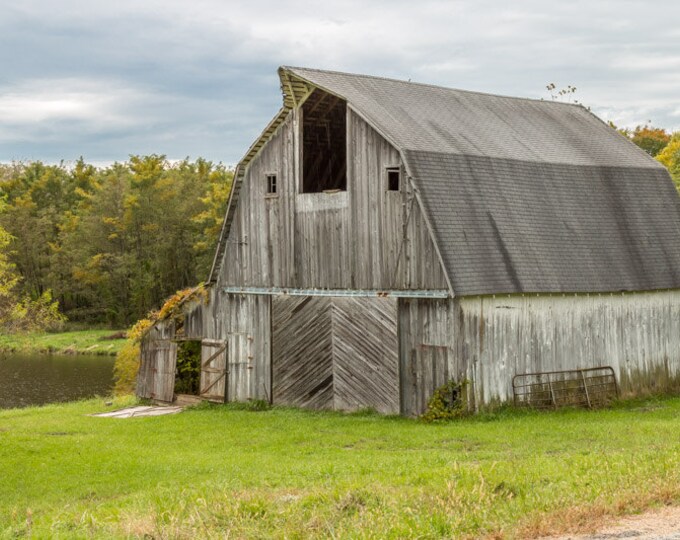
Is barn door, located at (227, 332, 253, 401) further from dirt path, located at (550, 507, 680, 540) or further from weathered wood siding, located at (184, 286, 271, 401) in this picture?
dirt path, located at (550, 507, 680, 540)

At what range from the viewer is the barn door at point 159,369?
27.8m

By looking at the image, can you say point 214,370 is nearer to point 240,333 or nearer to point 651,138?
point 240,333

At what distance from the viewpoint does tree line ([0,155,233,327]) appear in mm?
64500

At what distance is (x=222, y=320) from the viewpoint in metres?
27.1

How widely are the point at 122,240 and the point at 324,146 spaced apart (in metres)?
42.9

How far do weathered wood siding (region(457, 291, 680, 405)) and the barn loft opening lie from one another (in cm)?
622

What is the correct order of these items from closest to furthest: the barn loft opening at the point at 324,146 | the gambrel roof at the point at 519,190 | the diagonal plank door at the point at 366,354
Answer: the gambrel roof at the point at 519,190 < the diagonal plank door at the point at 366,354 < the barn loft opening at the point at 324,146

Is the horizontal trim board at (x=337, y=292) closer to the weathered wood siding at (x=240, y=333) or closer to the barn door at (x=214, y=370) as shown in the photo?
the weathered wood siding at (x=240, y=333)

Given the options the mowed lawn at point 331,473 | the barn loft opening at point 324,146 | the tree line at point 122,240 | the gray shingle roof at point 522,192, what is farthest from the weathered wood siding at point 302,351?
the tree line at point 122,240

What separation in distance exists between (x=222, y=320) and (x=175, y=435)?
5.94 meters

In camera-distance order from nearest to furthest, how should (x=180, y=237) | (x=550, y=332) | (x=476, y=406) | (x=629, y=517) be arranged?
(x=629, y=517) < (x=476, y=406) < (x=550, y=332) < (x=180, y=237)

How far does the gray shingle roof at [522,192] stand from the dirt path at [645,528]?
11.1 m

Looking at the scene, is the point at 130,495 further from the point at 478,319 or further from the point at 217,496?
the point at 478,319

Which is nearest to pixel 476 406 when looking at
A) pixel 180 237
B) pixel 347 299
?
pixel 347 299
